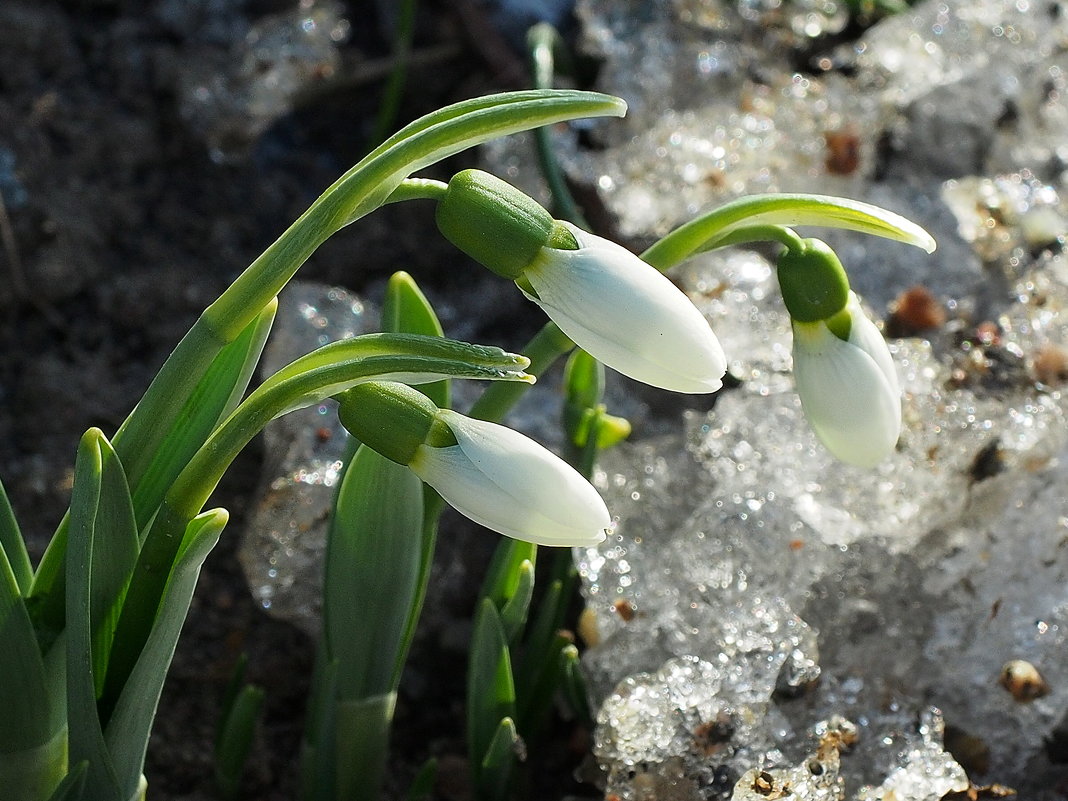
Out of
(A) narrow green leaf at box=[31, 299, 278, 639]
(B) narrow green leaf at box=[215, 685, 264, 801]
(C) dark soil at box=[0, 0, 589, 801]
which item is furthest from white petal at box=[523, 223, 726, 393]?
(C) dark soil at box=[0, 0, 589, 801]

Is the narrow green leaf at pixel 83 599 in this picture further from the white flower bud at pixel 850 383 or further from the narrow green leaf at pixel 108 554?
the white flower bud at pixel 850 383

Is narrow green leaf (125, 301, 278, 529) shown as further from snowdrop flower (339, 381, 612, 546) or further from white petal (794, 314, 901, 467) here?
white petal (794, 314, 901, 467)

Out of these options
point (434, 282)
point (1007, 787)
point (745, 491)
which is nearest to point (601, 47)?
point (434, 282)

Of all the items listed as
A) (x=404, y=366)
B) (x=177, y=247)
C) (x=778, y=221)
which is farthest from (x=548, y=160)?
(x=404, y=366)

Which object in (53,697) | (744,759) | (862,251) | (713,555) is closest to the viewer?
(53,697)

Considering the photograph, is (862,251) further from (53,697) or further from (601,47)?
(53,697)
